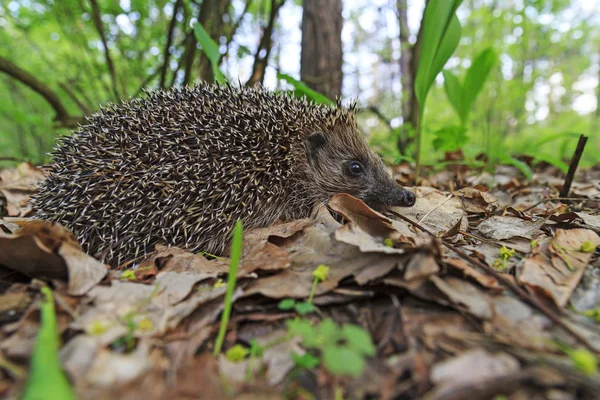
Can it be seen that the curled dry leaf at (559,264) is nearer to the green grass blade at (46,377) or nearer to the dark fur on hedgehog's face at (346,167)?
the dark fur on hedgehog's face at (346,167)

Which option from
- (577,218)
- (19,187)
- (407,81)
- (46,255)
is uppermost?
(407,81)

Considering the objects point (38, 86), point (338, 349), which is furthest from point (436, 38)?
point (38, 86)

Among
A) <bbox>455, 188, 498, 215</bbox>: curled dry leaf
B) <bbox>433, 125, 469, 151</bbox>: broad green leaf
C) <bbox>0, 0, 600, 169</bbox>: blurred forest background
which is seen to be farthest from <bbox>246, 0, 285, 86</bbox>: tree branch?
<bbox>455, 188, 498, 215</bbox>: curled dry leaf

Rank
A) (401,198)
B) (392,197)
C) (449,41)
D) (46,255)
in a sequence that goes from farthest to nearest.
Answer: (449,41)
(392,197)
(401,198)
(46,255)

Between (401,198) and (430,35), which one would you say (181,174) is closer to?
(401,198)

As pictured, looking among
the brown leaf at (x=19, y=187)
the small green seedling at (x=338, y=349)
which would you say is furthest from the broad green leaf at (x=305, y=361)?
the brown leaf at (x=19, y=187)

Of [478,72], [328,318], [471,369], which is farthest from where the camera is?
[478,72]

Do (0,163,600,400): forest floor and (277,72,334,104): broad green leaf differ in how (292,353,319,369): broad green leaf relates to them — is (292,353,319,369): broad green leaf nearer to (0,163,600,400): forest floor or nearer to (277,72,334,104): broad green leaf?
(0,163,600,400): forest floor

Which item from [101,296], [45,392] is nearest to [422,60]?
[101,296]

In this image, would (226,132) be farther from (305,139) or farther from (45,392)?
(45,392)
